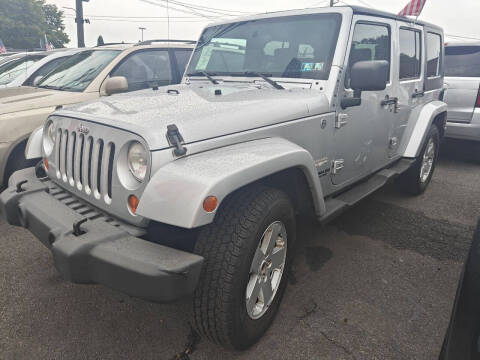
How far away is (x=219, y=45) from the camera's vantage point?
330 cm

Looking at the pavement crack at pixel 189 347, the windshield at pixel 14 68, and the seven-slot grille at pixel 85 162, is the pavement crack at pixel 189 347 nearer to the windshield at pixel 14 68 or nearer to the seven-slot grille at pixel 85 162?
the seven-slot grille at pixel 85 162

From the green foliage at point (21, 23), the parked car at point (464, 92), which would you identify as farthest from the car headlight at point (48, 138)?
the green foliage at point (21, 23)

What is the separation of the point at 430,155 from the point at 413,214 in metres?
0.99

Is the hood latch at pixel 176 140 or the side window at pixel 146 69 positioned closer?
the hood latch at pixel 176 140

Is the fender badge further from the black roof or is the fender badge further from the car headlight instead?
the black roof

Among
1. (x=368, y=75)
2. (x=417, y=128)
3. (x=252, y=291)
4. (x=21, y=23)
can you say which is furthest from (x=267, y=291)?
(x=21, y=23)

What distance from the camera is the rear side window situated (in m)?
5.71

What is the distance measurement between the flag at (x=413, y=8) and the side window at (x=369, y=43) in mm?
647

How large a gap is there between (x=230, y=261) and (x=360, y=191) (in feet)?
5.87

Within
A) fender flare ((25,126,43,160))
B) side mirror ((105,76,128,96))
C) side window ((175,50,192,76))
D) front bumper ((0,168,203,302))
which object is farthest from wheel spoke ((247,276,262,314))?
side window ((175,50,192,76))

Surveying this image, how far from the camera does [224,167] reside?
1671mm

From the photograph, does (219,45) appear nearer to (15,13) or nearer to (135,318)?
(135,318)

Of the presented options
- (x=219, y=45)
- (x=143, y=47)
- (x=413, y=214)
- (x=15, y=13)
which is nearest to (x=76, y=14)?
(x=143, y=47)

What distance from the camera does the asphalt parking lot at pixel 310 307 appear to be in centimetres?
205
